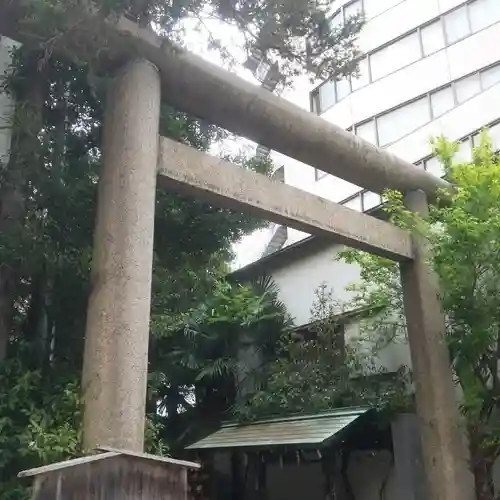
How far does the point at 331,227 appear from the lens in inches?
281

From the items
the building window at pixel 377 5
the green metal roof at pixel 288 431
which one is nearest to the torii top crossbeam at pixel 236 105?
the green metal roof at pixel 288 431

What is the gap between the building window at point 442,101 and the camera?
1467cm

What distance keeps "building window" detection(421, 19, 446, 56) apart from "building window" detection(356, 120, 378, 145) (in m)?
2.01

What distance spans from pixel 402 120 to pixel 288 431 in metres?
9.16

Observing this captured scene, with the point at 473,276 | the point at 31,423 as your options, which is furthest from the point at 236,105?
the point at 31,423

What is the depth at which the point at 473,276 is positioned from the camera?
721 cm

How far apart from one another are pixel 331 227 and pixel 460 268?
1.46 m

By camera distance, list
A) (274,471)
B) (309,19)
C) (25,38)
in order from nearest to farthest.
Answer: (25,38)
(309,19)
(274,471)

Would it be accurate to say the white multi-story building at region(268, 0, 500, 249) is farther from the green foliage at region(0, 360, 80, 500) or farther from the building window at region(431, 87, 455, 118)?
the green foliage at region(0, 360, 80, 500)

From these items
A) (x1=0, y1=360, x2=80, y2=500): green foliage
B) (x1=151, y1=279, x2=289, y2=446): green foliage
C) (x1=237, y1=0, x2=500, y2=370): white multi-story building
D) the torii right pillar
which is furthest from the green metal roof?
(x1=0, y1=360, x2=80, y2=500): green foliage

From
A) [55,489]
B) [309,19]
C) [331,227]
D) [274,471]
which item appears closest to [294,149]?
[331,227]

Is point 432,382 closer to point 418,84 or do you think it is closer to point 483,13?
point 418,84

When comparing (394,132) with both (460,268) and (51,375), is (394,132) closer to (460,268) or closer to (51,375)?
(460,268)

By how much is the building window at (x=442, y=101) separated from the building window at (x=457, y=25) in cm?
126
